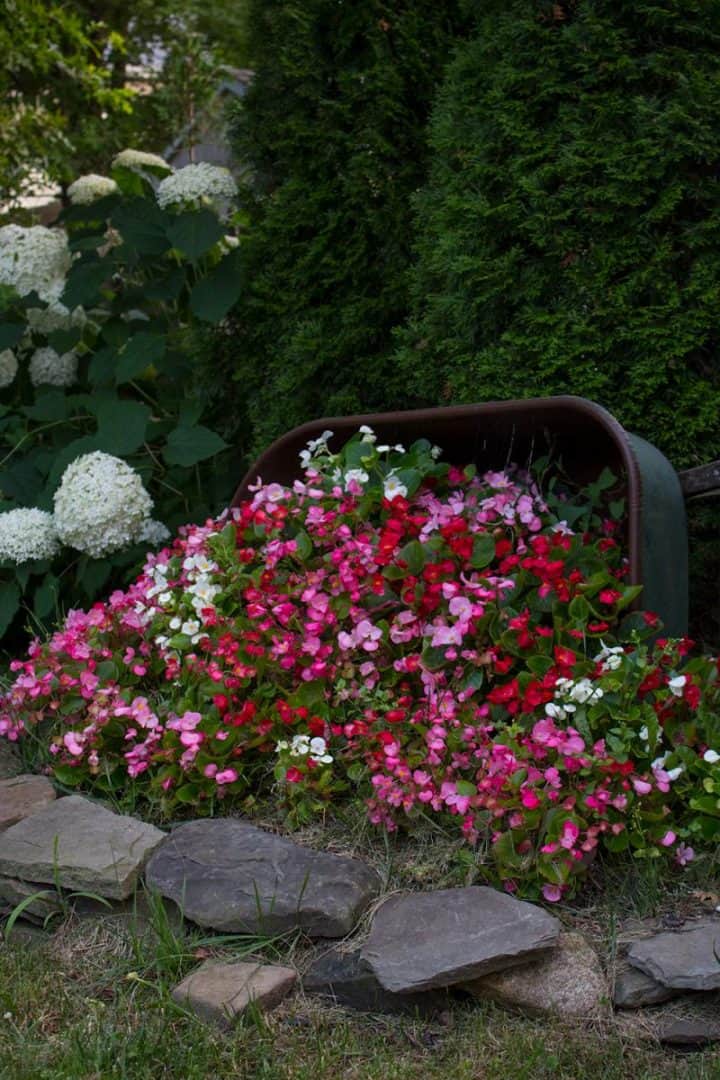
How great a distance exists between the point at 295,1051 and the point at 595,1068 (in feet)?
1.50

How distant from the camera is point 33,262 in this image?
3.81m

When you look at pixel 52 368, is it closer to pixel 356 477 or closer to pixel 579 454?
pixel 356 477

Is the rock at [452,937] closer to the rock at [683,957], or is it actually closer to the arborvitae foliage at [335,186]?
the rock at [683,957]

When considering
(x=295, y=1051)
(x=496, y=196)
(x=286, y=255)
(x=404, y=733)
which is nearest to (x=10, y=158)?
(x=286, y=255)

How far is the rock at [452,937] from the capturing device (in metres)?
1.88

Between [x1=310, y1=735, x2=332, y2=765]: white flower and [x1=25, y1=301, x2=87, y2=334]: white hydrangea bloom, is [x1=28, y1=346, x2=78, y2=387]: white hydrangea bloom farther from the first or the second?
[x1=310, y1=735, x2=332, y2=765]: white flower

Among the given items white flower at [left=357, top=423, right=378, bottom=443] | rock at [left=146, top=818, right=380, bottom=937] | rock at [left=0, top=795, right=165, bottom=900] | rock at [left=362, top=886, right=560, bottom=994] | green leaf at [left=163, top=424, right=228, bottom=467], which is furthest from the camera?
green leaf at [left=163, top=424, right=228, bottom=467]

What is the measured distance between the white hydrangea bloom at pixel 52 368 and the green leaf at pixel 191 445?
2.34 ft

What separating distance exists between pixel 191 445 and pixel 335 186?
84cm

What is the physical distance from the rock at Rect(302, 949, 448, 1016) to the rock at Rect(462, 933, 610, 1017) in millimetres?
65

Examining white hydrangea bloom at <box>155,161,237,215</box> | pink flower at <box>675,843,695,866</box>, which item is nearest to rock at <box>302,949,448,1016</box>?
pink flower at <box>675,843,695,866</box>

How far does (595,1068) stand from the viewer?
5.83ft

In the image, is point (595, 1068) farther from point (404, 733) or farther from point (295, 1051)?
point (404, 733)

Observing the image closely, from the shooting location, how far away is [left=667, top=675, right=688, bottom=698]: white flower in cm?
216
